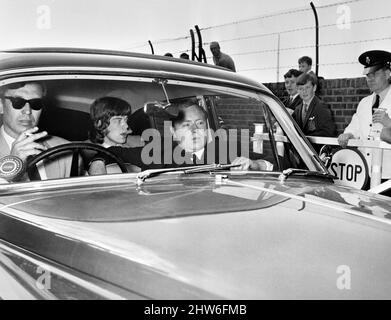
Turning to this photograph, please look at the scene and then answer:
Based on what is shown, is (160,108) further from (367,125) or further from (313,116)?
(313,116)

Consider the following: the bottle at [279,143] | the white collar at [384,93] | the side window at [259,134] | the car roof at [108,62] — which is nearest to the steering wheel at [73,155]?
the car roof at [108,62]

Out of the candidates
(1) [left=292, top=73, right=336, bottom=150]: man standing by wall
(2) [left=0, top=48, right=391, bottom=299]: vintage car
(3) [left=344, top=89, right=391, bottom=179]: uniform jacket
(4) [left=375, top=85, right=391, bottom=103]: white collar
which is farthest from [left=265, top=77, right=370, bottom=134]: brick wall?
(2) [left=0, top=48, right=391, bottom=299]: vintage car

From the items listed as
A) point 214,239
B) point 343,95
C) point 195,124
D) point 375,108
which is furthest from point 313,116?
point 214,239

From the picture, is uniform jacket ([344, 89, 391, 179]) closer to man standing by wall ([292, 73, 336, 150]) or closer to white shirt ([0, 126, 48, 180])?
man standing by wall ([292, 73, 336, 150])

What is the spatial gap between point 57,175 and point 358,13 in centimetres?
493

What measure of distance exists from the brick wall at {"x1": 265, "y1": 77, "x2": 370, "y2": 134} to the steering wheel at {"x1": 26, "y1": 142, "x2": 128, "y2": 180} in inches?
203

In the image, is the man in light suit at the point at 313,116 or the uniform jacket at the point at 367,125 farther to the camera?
the man in light suit at the point at 313,116

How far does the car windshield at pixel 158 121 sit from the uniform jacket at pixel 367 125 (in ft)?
6.37

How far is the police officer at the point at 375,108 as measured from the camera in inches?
178

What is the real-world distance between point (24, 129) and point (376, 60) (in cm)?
353

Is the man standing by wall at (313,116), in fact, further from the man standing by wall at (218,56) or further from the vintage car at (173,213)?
the vintage car at (173,213)

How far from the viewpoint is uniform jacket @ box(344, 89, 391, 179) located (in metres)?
4.44

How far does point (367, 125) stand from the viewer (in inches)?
192

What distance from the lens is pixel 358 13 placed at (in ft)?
20.0
